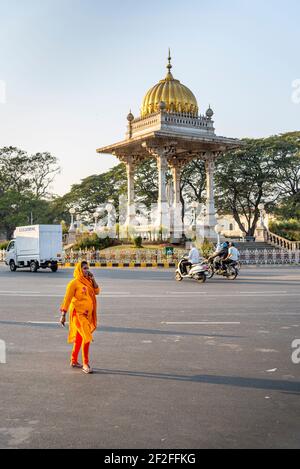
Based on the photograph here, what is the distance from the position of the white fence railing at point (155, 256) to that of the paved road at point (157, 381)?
20405 mm

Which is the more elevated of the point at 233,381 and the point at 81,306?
the point at 81,306

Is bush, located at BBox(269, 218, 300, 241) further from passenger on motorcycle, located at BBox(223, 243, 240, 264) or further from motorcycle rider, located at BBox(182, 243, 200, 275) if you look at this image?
motorcycle rider, located at BBox(182, 243, 200, 275)

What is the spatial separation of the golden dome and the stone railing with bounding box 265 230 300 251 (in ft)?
36.6

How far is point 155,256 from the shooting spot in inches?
1282

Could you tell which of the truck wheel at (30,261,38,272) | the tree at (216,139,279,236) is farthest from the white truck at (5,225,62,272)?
the tree at (216,139,279,236)

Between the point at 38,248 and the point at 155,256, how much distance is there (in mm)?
7944

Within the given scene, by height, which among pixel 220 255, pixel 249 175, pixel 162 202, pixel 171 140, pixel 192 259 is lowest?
pixel 192 259

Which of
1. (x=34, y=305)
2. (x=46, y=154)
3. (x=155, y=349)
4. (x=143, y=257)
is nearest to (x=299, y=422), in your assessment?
(x=155, y=349)

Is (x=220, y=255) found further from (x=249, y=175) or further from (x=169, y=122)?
(x=249, y=175)

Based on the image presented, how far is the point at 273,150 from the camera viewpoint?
169 ft

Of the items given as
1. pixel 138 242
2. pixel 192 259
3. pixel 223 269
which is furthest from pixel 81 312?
pixel 138 242

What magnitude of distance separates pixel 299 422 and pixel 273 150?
48.8m
